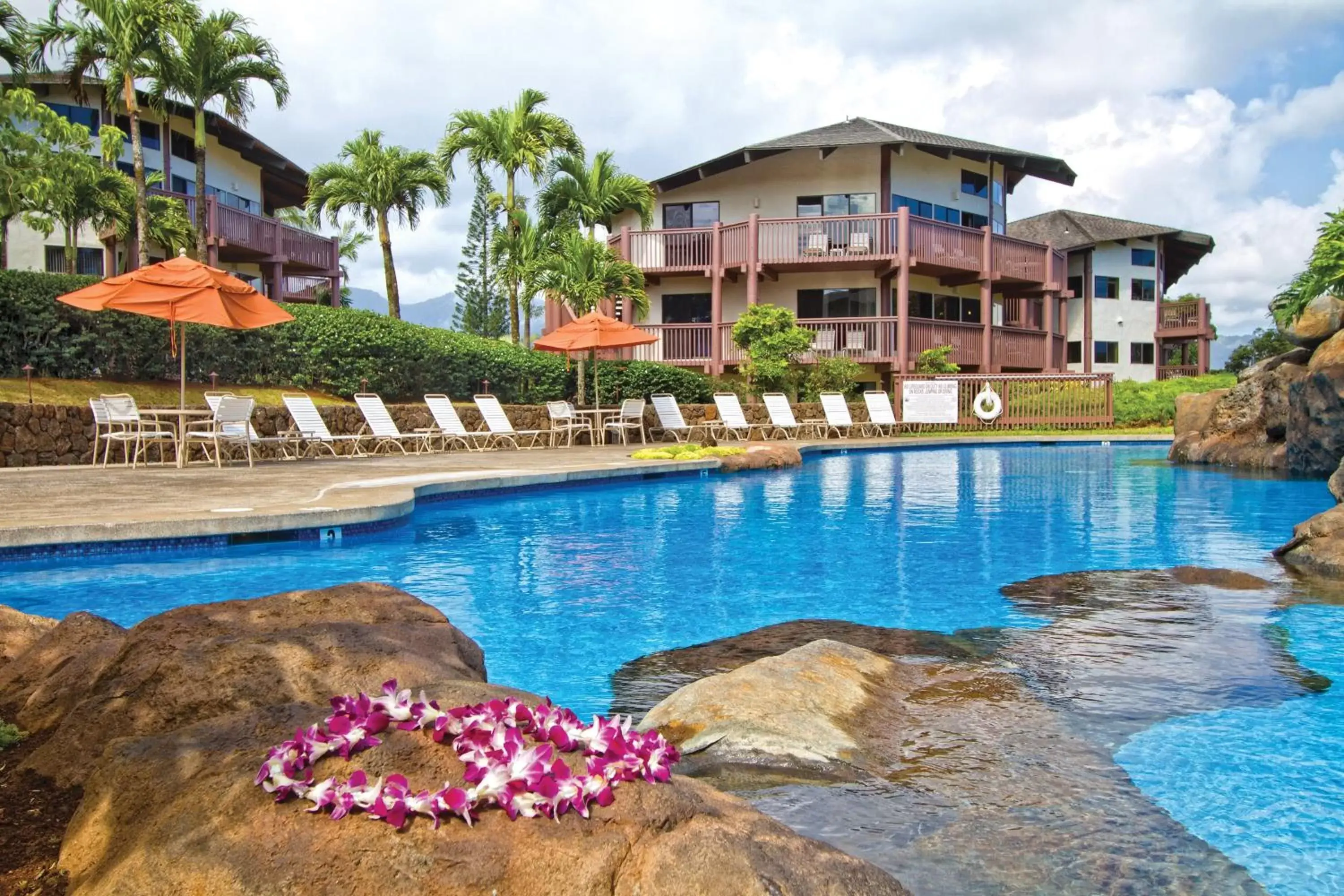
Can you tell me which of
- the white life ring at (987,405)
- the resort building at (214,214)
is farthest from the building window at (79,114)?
the white life ring at (987,405)

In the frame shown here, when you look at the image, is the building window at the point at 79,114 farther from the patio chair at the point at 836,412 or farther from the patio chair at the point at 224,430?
the patio chair at the point at 836,412

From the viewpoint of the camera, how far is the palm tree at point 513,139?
2731 cm

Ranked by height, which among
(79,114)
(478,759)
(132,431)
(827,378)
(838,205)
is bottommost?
(478,759)

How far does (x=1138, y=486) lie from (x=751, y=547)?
7258 millimetres

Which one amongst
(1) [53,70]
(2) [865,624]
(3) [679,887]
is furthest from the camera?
(1) [53,70]

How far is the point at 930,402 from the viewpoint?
24.4 metres

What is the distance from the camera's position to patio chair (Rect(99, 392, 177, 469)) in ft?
40.5

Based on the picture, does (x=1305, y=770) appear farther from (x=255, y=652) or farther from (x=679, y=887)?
(x=255, y=652)

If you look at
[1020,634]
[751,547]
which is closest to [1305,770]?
[1020,634]

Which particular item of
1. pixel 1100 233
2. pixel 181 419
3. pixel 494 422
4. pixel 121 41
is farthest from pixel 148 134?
pixel 1100 233

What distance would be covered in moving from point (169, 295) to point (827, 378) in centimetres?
1571

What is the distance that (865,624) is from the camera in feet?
18.6

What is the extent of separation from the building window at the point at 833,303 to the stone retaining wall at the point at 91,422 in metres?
6.68

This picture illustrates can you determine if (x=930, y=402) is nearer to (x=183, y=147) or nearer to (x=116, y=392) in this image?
(x=116, y=392)
